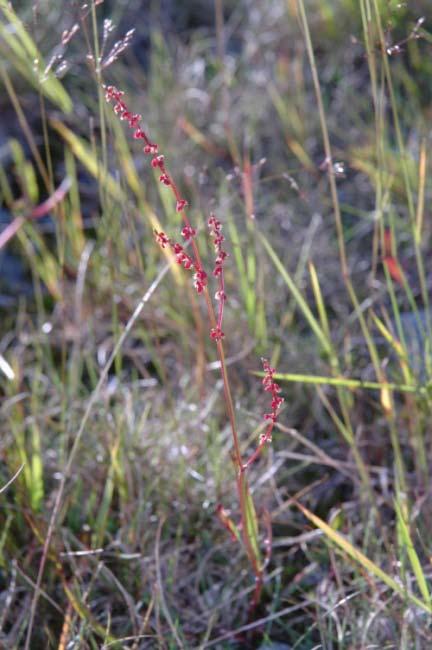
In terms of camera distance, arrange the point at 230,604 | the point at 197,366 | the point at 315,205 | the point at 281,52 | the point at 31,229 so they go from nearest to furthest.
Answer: the point at 230,604 → the point at 197,366 → the point at 31,229 → the point at 315,205 → the point at 281,52

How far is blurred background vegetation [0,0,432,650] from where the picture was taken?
1281 mm

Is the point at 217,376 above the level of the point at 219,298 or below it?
below

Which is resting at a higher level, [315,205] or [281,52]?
[281,52]

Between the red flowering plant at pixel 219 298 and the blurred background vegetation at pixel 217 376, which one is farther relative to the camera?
the blurred background vegetation at pixel 217 376

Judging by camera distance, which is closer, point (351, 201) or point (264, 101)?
point (351, 201)

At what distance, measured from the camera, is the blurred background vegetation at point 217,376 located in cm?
128

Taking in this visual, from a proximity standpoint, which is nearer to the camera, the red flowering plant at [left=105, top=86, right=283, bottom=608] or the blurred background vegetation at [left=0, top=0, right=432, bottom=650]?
the red flowering plant at [left=105, top=86, right=283, bottom=608]

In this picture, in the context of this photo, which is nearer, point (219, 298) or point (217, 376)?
point (219, 298)

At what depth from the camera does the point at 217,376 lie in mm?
1790

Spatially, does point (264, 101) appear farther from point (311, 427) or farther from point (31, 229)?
point (311, 427)

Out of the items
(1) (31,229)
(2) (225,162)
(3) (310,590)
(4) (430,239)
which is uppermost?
(1) (31,229)

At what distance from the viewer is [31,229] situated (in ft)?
6.40

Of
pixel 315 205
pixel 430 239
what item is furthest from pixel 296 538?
pixel 315 205

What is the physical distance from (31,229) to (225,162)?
0.74 metres
